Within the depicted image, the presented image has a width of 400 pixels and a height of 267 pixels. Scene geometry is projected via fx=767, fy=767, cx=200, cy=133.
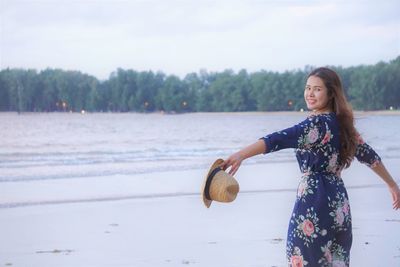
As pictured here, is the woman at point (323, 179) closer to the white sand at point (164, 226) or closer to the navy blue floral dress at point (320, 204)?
the navy blue floral dress at point (320, 204)

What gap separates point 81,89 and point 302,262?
95.7m

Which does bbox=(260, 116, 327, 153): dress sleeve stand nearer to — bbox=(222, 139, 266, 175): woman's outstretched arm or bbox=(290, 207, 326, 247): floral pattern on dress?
bbox=(222, 139, 266, 175): woman's outstretched arm

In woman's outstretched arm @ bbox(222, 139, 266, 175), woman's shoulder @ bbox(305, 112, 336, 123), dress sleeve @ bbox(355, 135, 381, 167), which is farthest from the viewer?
dress sleeve @ bbox(355, 135, 381, 167)

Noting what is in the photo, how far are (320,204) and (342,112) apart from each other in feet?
1.53

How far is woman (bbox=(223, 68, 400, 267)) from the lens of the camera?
147 inches

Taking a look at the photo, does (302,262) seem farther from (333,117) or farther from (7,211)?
(7,211)

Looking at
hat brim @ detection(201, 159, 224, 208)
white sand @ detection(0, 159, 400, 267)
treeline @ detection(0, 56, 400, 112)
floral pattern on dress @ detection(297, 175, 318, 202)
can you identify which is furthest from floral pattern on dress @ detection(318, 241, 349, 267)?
treeline @ detection(0, 56, 400, 112)

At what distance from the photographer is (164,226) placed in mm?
8969

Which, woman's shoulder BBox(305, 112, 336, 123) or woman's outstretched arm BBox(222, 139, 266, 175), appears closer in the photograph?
woman's outstretched arm BBox(222, 139, 266, 175)

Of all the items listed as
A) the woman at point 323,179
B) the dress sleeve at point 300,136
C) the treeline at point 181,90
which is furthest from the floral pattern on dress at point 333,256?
the treeline at point 181,90

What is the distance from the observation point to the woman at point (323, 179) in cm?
374

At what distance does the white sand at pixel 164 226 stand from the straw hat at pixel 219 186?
10.0 ft

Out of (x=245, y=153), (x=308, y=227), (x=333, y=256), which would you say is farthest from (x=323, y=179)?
(x=245, y=153)

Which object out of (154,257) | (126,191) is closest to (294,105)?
(126,191)
